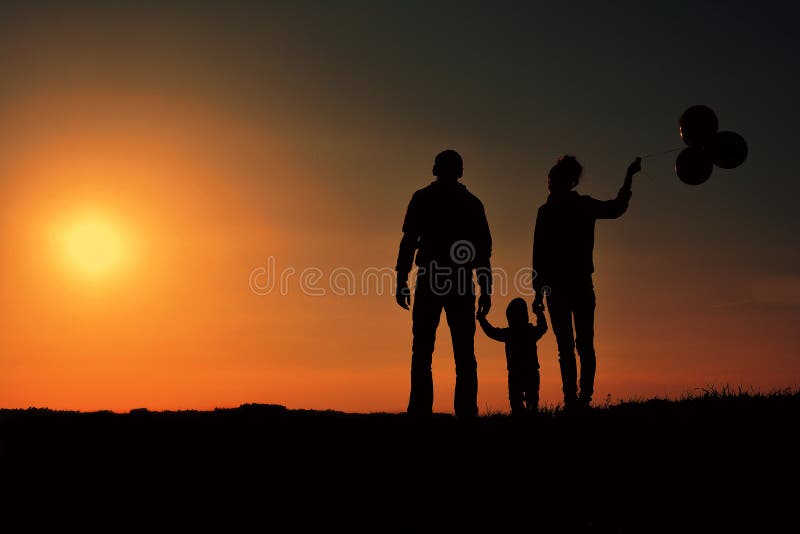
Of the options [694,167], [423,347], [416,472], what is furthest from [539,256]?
[416,472]

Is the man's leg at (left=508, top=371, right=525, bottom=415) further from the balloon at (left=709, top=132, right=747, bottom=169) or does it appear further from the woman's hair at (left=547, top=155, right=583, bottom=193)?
the balloon at (left=709, top=132, right=747, bottom=169)

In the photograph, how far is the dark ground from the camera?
682cm

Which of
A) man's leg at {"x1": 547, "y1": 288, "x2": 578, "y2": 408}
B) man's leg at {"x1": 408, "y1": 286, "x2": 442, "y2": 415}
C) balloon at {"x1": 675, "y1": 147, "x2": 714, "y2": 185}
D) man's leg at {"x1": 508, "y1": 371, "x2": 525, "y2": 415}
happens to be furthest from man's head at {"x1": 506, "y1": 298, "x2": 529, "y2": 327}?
balloon at {"x1": 675, "y1": 147, "x2": 714, "y2": 185}

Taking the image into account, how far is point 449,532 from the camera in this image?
6430 mm

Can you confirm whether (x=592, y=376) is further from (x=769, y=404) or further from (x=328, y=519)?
(x=328, y=519)

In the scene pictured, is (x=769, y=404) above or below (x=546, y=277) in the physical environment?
below

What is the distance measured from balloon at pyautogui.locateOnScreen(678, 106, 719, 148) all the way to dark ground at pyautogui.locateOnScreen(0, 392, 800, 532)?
4.49m

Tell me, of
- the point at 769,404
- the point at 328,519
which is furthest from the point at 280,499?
the point at 769,404

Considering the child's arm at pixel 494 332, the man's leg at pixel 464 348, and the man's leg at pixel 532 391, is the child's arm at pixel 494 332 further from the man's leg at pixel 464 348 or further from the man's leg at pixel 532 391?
the man's leg at pixel 464 348

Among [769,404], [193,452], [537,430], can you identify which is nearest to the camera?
[193,452]

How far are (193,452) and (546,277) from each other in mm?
5735

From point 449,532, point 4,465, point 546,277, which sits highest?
point 546,277

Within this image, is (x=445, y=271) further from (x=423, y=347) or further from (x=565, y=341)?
(x=565, y=341)

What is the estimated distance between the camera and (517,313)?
44.5ft
